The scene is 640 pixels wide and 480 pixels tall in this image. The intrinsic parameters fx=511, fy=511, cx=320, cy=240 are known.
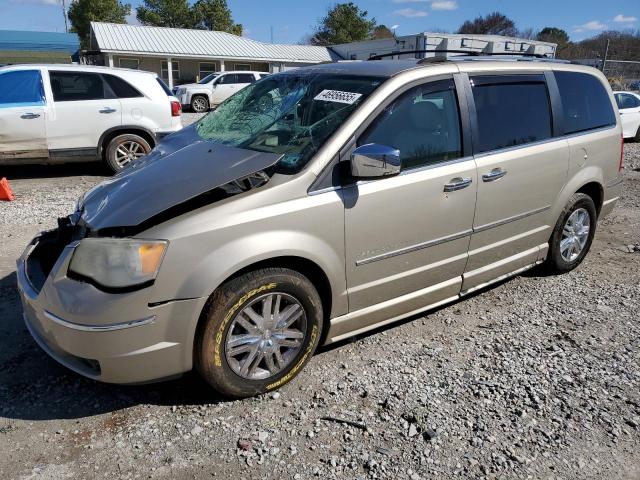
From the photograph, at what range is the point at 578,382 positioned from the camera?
10.3ft

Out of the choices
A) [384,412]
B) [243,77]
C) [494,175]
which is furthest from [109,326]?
[243,77]

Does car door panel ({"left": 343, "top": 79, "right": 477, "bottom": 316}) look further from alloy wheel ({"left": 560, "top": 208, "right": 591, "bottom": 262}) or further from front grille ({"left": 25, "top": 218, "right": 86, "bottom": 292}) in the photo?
front grille ({"left": 25, "top": 218, "right": 86, "bottom": 292})

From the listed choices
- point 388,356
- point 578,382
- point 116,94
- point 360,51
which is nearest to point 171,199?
point 388,356

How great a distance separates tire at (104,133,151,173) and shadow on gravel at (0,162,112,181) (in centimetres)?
40

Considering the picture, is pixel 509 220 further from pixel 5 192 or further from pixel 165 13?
pixel 165 13

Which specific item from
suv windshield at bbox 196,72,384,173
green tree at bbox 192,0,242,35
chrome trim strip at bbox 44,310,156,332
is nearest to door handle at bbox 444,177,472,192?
suv windshield at bbox 196,72,384,173

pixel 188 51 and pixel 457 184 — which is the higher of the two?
pixel 188 51

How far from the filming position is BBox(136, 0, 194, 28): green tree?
52781 millimetres

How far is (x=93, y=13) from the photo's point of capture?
2069 inches

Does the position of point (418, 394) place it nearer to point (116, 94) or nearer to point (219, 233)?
point (219, 233)

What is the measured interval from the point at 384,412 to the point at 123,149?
7.14 metres

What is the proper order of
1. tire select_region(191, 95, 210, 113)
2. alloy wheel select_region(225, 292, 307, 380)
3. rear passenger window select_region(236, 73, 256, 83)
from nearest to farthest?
alloy wheel select_region(225, 292, 307, 380)
tire select_region(191, 95, 210, 113)
rear passenger window select_region(236, 73, 256, 83)

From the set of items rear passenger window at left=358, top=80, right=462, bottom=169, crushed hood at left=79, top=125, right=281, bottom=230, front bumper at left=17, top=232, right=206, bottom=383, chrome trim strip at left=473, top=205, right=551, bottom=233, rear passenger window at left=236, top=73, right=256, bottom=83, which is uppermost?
rear passenger window at left=236, top=73, right=256, bottom=83

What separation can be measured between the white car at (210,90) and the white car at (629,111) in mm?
14139
